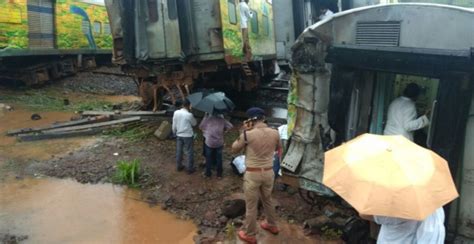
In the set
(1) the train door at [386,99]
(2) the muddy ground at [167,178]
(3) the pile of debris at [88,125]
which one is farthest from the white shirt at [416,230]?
(3) the pile of debris at [88,125]

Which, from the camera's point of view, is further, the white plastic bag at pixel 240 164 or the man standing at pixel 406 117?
the white plastic bag at pixel 240 164

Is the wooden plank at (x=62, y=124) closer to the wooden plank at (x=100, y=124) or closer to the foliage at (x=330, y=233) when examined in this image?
the wooden plank at (x=100, y=124)

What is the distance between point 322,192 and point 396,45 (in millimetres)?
2181

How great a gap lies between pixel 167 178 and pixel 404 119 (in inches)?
159

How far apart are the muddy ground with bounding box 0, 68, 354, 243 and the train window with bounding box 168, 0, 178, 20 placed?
282cm

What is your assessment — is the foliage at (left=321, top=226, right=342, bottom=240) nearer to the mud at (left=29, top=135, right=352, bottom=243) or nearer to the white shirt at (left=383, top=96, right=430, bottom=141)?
the mud at (left=29, top=135, right=352, bottom=243)

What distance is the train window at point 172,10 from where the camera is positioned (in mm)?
9297

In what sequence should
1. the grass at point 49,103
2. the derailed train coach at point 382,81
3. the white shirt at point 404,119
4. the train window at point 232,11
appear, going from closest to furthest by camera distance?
the derailed train coach at point 382,81 < the white shirt at point 404,119 < the train window at point 232,11 < the grass at point 49,103

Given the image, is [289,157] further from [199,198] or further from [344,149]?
[344,149]

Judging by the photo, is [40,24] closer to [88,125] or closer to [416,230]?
[88,125]

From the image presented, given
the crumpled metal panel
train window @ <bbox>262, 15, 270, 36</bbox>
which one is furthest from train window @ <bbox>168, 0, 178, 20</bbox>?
the crumpled metal panel

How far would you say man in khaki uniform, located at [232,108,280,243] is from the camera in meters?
4.84

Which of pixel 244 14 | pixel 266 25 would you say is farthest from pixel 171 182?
pixel 266 25

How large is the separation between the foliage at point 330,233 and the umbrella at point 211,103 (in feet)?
8.58
